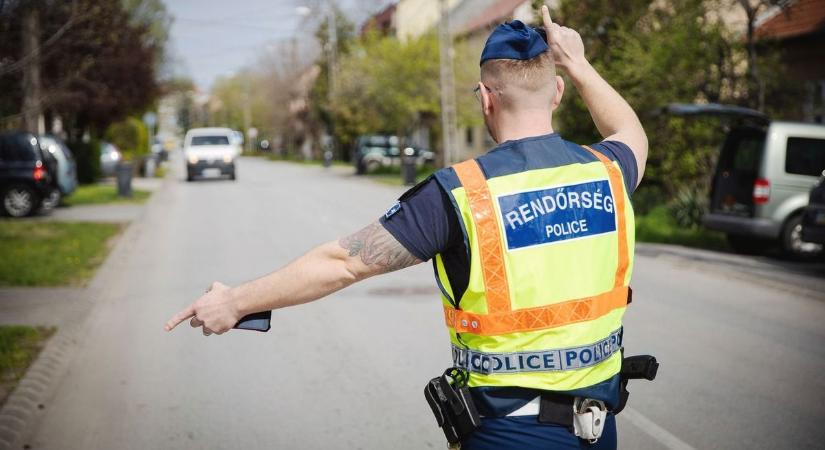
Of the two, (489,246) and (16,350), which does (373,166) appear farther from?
(489,246)

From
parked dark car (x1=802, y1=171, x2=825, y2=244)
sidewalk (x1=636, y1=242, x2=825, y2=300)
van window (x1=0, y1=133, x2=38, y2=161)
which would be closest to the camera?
sidewalk (x1=636, y1=242, x2=825, y2=300)

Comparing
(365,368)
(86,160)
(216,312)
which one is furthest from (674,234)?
(86,160)

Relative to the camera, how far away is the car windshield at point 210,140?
37844 millimetres

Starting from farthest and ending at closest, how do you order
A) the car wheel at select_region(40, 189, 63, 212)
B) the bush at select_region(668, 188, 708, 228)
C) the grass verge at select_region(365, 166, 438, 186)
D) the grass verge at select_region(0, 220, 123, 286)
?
the grass verge at select_region(365, 166, 438, 186) → the car wheel at select_region(40, 189, 63, 212) → the bush at select_region(668, 188, 708, 228) → the grass verge at select_region(0, 220, 123, 286)

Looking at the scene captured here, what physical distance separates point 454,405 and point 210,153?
35759mm

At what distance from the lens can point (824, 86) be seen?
22.0 meters

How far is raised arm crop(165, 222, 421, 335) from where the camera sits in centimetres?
241

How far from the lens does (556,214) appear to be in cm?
242

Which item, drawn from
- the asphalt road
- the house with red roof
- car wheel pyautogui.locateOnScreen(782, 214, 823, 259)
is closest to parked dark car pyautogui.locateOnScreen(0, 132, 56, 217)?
the asphalt road

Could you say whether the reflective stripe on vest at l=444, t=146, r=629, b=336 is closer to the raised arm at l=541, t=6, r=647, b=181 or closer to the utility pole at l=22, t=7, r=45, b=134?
the raised arm at l=541, t=6, r=647, b=181

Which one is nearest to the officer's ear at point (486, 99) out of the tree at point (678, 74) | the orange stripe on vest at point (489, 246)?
the orange stripe on vest at point (489, 246)

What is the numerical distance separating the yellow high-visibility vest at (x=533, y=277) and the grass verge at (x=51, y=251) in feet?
33.1

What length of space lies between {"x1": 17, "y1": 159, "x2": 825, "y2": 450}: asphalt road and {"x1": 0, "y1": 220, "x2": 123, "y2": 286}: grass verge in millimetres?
631

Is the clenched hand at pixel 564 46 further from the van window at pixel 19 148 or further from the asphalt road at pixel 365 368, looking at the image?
the van window at pixel 19 148
